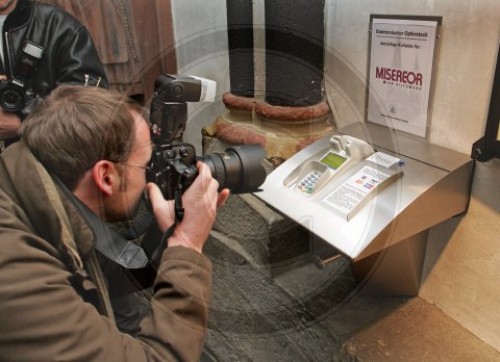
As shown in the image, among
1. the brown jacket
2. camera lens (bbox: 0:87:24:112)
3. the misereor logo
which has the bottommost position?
the brown jacket

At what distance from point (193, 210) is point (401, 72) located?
2.06 feet

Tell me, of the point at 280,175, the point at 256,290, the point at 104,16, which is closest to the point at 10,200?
the point at 280,175

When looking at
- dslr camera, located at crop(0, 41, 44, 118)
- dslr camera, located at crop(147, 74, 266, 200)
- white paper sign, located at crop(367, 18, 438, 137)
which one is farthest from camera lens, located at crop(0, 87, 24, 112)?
white paper sign, located at crop(367, 18, 438, 137)

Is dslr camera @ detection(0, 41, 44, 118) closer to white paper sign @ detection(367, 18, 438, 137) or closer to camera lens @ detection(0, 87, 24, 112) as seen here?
camera lens @ detection(0, 87, 24, 112)

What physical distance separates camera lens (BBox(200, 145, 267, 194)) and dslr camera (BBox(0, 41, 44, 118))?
2.01 feet

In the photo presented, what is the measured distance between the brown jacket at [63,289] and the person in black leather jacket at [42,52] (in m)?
0.58

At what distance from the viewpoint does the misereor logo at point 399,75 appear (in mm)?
1080

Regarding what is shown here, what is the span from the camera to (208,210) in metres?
0.81

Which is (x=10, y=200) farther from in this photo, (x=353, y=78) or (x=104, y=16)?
(x=104, y=16)

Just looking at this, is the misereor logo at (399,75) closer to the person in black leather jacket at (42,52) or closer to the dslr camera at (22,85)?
the person in black leather jacket at (42,52)

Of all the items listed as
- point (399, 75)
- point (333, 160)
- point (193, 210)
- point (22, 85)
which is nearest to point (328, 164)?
point (333, 160)

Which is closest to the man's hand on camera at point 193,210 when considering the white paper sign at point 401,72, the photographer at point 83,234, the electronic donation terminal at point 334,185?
the photographer at point 83,234

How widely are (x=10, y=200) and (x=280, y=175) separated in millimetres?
614

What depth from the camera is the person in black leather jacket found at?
127 cm
